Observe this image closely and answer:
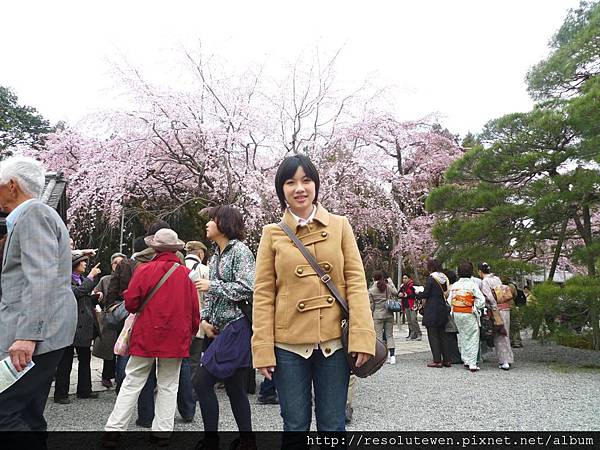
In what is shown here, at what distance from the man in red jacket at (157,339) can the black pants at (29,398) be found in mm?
1011

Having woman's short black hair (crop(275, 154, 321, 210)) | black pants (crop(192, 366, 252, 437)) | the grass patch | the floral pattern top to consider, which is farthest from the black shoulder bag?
the grass patch

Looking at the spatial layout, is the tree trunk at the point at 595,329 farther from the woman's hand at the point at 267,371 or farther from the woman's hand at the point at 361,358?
the woman's hand at the point at 267,371

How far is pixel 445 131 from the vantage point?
61.9 ft

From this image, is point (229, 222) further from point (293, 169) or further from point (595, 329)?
point (595, 329)

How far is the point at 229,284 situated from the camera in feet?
10.2

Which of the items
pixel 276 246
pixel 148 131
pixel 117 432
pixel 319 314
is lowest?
pixel 117 432

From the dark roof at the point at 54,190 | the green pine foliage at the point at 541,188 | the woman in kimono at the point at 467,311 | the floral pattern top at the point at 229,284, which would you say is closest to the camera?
the floral pattern top at the point at 229,284

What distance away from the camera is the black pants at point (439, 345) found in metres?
7.47

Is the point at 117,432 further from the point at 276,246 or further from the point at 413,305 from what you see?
the point at 413,305

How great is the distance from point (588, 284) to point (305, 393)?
5.69m

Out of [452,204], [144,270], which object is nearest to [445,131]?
[452,204]

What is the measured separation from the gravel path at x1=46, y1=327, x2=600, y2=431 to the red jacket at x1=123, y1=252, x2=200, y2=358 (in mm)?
998

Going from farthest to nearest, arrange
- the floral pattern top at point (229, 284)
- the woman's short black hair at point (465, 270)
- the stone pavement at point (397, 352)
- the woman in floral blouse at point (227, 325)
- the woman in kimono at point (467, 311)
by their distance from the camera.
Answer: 1. the woman's short black hair at point (465, 270)
2. the woman in kimono at point (467, 311)
3. the stone pavement at point (397, 352)
4. the floral pattern top at point (229, 284)
5. the woman in floral blouse at point (227, 325)

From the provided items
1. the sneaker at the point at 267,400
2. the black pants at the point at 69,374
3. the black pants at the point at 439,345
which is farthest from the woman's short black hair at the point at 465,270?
the black pants at the point at 69,374
